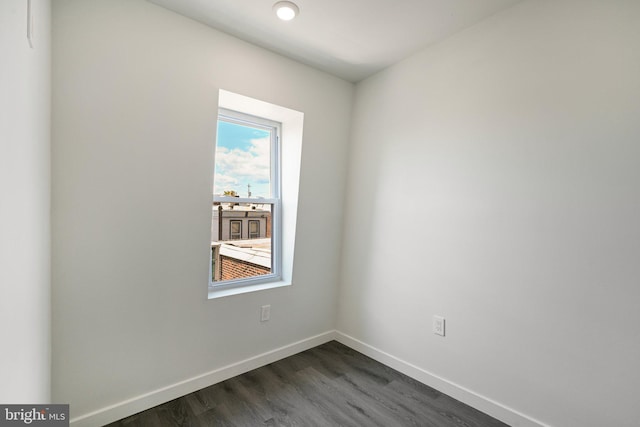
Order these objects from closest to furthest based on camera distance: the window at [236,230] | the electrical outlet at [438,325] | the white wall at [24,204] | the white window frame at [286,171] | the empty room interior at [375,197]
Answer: the white wall at [24,204] < the empty room interior at [375,197] < the electrical outlet at [438,325] < the white window frame at [286,171] < the window at [236,230]

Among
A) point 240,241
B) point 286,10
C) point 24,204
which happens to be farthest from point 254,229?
point 24,204

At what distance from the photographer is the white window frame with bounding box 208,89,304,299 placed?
7.66ft

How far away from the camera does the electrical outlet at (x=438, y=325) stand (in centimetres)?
212

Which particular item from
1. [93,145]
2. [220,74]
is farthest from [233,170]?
[93,145]

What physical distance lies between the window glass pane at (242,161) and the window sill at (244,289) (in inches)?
28.7

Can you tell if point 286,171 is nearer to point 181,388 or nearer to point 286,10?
point 286,10

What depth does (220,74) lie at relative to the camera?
2037mm

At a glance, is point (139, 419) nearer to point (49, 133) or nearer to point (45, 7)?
point (49, 133)

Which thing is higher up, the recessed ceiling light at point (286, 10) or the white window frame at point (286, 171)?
the recessed ceiling light at point (286, 10)

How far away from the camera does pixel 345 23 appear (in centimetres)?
195

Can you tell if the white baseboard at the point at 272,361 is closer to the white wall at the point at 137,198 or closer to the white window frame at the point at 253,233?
the white wall at the point at 137,198

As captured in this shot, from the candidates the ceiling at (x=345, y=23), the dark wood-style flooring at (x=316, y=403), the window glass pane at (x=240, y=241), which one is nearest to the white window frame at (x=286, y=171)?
the window glass pane at (x=240, y=241)

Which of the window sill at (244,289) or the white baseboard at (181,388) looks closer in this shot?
the white baseboard at (181,388)

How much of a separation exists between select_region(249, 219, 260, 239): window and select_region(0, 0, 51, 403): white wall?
1.34m
